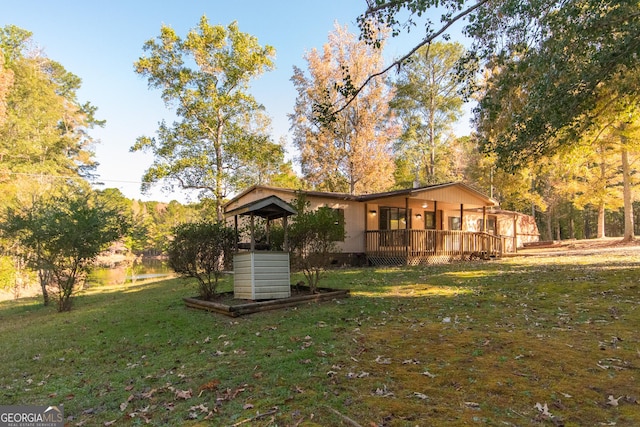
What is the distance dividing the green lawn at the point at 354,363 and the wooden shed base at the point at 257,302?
0.28 meters

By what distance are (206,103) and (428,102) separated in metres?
17.3

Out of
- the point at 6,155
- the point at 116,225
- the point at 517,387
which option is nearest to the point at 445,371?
the point at 517,387

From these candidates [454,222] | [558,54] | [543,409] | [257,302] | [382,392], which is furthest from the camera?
[454,222]

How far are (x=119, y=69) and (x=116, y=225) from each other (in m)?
13.5

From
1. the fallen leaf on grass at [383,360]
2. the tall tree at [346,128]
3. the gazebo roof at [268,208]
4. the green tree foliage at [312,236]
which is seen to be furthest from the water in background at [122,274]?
the tall tree at [346,128]

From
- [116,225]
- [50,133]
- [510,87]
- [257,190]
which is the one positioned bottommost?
[116,225]

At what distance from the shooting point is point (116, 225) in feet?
35.5

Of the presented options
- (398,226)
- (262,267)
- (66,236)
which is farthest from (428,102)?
(66,236)

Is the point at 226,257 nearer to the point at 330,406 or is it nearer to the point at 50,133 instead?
the point at 330,406

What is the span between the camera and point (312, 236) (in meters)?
8.52

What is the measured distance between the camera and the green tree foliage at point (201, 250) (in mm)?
8219

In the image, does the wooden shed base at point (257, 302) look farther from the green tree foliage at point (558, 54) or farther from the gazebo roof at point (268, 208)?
the green tree foliage at point (558, 54)

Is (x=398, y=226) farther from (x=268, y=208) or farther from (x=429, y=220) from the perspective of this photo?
(x=268, y=208)

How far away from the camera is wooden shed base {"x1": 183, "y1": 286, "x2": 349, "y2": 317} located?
7078 mm
